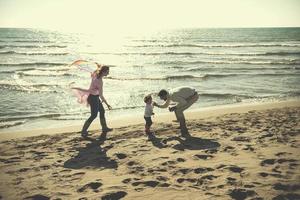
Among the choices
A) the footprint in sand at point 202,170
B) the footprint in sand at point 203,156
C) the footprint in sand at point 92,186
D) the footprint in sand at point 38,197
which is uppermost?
the footprint in sand at point 203,156

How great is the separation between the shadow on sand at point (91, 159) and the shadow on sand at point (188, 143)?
132 cm

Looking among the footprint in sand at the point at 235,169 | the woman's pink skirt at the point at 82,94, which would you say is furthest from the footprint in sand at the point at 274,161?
the woman's pink skirt at the point at 82,94

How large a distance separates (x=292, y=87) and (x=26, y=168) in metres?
16.1

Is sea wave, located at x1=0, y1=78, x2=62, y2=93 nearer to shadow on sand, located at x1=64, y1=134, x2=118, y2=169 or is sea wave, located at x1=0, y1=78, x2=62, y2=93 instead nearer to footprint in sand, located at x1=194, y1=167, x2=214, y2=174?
shadow on sand, located at x1=64, y1=134, x2=118, y2=169

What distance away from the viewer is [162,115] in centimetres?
1195

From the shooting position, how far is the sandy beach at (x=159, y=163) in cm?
520

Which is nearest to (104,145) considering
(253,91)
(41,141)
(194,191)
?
(41,141)

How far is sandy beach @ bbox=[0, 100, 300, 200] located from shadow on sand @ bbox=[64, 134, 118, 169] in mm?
20

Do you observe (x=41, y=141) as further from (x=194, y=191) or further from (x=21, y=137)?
(x=194, y=191)

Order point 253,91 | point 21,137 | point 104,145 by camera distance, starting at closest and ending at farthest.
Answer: point 104,145 → point 21,137 → point 253,91

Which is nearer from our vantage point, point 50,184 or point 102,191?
point 102,191

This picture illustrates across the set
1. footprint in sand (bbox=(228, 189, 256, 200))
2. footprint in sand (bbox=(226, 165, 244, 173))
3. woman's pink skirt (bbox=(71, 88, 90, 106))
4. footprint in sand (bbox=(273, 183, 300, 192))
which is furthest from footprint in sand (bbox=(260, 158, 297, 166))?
woman's pink skirt (bbox=(71, 88, 90, 106))

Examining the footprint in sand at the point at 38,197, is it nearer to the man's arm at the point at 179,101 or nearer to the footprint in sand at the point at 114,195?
the footprint in sand at the point at 114,195

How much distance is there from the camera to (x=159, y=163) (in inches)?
253
